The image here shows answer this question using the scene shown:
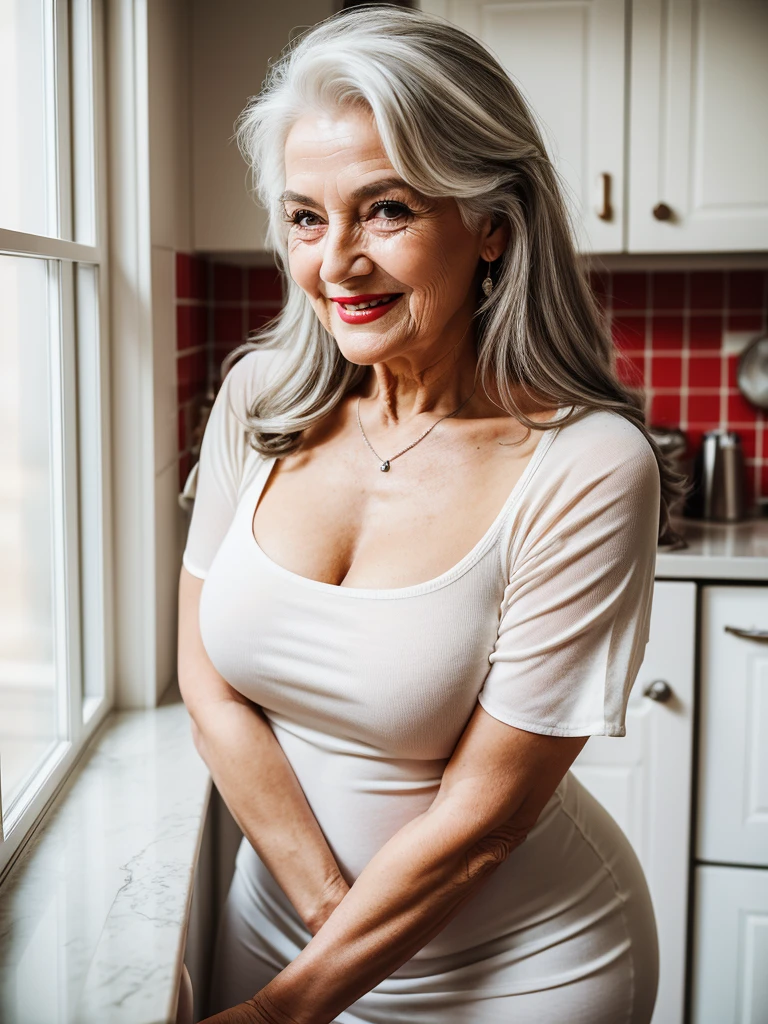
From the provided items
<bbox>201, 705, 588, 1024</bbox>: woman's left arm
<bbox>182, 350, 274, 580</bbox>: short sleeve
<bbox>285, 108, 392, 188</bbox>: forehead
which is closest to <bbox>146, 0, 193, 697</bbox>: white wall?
<bbox>182, 350, 274, 580</bbox>: short sleeve

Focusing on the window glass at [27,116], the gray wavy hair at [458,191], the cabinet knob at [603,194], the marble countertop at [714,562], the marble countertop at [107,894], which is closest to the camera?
the marble countertop at [107,894]

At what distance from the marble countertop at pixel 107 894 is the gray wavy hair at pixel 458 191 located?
481mm

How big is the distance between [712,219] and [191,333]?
3.53 ft

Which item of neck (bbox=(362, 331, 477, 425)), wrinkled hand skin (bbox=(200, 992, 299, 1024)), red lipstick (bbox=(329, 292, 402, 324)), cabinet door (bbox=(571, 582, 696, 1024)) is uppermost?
red lipstick (bbox=(329, 292, 402, 324))

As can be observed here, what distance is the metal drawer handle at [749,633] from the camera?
6.77ft

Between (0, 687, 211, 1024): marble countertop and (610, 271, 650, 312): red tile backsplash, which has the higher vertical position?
(610, 271, 650, 312): red tile backsplash

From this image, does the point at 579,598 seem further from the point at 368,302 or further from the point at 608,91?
the point at 608,91

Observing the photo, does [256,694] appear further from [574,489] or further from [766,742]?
[766,742]

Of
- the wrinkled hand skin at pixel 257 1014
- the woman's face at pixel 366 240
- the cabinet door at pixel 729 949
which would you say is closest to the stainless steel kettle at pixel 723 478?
the cabinet door at pixel 729 949

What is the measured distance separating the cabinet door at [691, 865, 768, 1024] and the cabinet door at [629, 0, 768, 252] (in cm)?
128

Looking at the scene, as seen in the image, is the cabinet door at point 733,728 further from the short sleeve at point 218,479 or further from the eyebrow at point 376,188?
the eyebrow at point 376,188

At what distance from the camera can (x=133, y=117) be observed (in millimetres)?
1619

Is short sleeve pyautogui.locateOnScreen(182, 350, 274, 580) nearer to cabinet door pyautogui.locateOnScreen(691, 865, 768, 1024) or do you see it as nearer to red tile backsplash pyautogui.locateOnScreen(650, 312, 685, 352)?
cabinet door pyautogui.locateOnScreen(691, 865, 768, 1024)

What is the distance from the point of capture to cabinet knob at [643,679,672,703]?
6.85 feet
